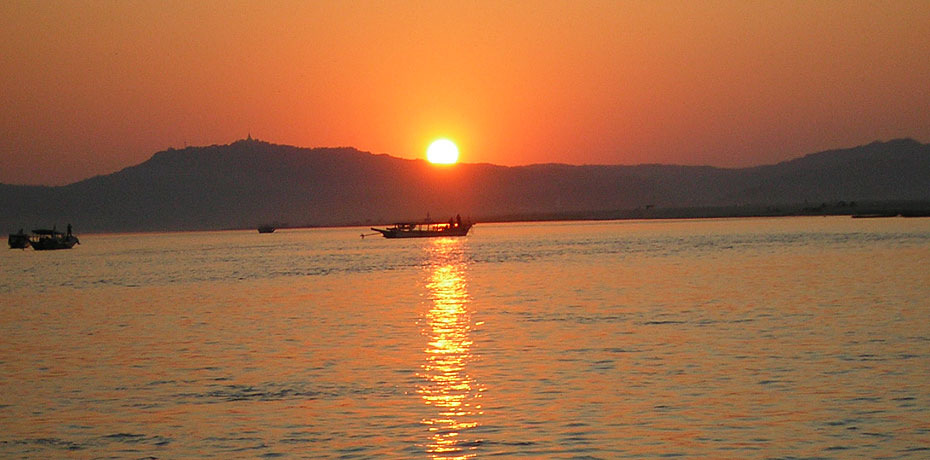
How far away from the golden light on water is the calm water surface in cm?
8

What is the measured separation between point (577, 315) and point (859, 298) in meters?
11.5

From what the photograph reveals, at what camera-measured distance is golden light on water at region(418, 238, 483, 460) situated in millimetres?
18000

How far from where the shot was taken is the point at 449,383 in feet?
78.5

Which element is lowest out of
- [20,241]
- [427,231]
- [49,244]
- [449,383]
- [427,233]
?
[449,383]

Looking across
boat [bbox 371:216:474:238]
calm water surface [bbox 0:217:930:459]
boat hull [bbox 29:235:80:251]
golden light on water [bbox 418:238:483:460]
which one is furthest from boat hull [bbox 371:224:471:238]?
golden light on water [bbox 418:238:483:460]

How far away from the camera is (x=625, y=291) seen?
165 feet

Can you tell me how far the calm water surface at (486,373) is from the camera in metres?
18.1

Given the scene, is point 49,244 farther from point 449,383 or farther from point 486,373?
point 449,383

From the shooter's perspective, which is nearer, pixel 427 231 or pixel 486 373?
pixel 486 373

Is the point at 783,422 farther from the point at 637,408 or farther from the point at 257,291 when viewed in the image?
the point at 257,291

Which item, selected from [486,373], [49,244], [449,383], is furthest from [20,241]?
[449,383]

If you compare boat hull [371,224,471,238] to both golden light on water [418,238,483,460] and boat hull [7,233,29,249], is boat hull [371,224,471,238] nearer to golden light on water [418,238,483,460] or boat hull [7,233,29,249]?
boat hull [7,233,29,249]

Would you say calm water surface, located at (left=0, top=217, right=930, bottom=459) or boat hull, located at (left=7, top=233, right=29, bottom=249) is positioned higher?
boat hull, located at (left=7, top=233, right=29, bottom=249)

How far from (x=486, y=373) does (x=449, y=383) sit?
1508 millimetres
